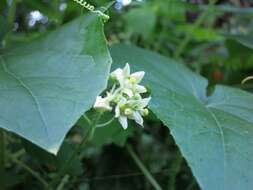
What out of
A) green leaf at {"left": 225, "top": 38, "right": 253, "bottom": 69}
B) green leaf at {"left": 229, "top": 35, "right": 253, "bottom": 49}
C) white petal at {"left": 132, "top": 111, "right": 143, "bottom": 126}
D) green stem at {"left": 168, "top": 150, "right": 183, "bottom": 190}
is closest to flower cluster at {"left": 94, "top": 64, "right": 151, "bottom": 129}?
white petal at {"left": 132, "top": 111, "right": 143, "bottom": 126}

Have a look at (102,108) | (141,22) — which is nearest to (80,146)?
(102,108)

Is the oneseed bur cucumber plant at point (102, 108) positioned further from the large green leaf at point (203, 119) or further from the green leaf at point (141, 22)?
the green leaf at point (141, 22)

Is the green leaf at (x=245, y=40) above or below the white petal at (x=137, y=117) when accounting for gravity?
below

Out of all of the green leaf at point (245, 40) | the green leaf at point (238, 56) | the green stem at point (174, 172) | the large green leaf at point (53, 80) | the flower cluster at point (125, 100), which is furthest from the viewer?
the green leaf at point (238, 56)

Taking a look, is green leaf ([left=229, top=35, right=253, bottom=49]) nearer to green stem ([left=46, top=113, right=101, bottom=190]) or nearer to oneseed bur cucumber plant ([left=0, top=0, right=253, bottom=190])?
oneseed bur cucumber plant ([left=0, top=0, right=253, bottom=190])

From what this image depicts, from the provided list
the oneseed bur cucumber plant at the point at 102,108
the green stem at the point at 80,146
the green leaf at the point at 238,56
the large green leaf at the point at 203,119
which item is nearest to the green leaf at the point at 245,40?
the oneseed bur cucumber plant at the point at 102,108

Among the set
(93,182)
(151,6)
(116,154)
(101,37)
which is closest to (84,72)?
(101,37)

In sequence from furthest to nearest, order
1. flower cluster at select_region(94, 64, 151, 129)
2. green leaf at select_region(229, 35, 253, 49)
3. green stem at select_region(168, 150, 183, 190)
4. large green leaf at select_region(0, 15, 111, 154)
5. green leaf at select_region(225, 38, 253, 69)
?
green leaf at select_region(225, 38, 253, 69) < green leaf at select_region(229, 35, 253, 49) < green stem at select_region(168, 150, 183, 190) < flower cluster at select_region(94, 64, 151, 129) < large green leaf at select_region(0, 15, 111, 154)

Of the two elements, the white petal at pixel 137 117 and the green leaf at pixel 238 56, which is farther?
the green leaf at pixel 238 56
